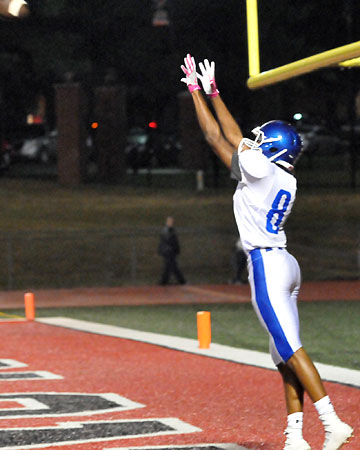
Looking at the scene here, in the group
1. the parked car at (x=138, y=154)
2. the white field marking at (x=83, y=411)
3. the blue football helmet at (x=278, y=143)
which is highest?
the blue football helmet at (x=278, y=143)

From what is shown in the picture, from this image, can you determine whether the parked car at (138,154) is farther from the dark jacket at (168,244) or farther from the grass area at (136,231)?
the dark jacket at (168,244)

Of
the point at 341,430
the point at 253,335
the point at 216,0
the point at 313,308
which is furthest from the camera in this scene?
the point at 216,0

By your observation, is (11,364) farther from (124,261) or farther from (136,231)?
(136,231)

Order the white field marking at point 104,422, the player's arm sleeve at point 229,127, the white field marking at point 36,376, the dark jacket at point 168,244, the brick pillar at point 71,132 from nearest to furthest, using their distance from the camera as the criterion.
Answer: the player's arm sleeve at point 229,127
the white field marking at point 104,422
the white field marking at point 36,376
the dark jacket at point 168,244
the brick pillar at point 71,132

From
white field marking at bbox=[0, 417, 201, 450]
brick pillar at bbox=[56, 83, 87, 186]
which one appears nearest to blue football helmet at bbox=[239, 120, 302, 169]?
white field marking at bbox=[0, 417, 201, 450]

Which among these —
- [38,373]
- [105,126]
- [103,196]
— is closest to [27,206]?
[103,196]

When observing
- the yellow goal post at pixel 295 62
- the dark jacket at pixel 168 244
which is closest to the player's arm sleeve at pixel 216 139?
the yellow goal post at pixel 295 62

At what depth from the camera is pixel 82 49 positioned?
1727 inches

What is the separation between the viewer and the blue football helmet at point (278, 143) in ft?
22.8

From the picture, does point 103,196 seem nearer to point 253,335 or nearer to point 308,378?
point 253,335

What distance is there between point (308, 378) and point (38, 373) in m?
5.63

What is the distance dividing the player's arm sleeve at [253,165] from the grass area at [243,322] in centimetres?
613

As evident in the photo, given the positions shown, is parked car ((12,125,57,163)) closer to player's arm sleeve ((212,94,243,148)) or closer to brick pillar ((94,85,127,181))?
brick pillar ((94,85,127,181))

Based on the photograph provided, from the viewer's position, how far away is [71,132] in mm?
41938
